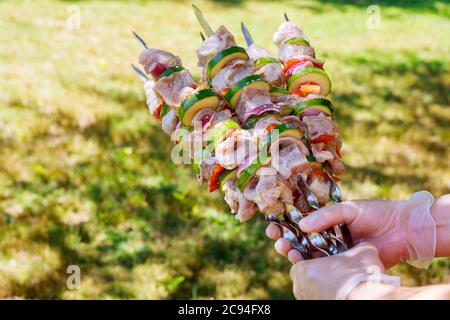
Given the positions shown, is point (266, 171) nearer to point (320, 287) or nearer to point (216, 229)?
point (320, 287)

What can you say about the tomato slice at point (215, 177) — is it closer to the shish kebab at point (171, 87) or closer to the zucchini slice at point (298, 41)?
the shish kebab at point (171, 87)

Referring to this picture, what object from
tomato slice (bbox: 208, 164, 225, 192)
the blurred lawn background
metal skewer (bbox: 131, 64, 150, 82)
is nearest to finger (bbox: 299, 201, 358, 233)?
tomato slice (bbox: 208, 164, 225, 192)

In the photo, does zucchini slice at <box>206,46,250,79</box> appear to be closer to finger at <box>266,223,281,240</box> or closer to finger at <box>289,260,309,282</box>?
finger at <box>266,223,281,240</box>

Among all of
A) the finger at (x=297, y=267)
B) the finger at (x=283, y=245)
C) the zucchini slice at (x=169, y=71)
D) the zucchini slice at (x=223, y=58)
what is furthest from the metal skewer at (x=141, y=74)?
the finger at (x=297, y=267)

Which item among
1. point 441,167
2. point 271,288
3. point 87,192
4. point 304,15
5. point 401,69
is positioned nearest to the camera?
point 271,288

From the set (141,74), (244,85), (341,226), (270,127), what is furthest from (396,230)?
(141,74)

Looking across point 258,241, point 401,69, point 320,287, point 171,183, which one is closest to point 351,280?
point 320,287
